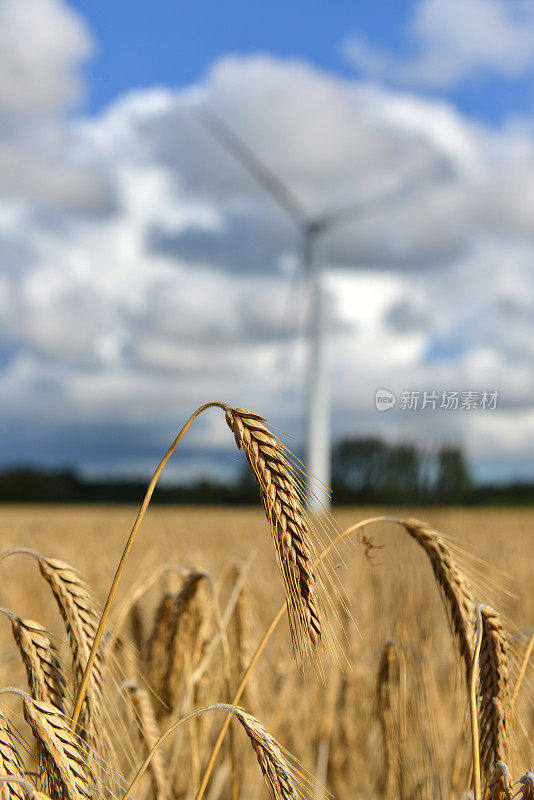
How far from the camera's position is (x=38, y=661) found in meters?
1.68

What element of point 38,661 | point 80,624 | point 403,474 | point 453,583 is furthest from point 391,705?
point 38,661

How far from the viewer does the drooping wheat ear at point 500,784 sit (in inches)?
65.8

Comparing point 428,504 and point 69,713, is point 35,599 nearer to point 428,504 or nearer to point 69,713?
point 428,504

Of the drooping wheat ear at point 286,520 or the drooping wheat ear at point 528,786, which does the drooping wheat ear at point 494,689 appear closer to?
the drooping wheat ear at point 528,786

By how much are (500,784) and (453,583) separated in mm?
462

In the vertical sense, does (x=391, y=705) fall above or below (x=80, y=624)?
below

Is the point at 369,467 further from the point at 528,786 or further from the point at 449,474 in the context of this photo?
the point at 528,786

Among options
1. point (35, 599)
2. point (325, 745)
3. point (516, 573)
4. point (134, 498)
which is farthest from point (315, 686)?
point (134, 498)

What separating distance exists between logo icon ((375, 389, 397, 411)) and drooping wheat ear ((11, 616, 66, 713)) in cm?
202

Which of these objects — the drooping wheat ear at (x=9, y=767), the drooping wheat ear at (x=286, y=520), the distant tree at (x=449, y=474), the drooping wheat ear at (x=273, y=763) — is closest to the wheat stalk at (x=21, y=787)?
the drooping wheat ear at (x=9, y=767)

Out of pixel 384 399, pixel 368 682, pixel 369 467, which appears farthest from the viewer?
pixel 368 682

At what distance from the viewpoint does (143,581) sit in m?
3.04

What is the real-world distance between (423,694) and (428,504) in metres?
0.80

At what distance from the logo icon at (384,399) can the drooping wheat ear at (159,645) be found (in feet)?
3.99
